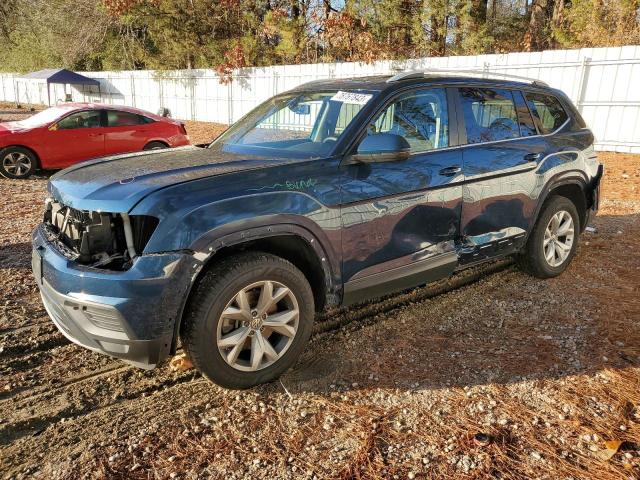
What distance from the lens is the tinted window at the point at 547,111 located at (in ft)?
15.9

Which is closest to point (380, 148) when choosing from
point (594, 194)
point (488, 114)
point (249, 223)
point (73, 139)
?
point (249, 223)

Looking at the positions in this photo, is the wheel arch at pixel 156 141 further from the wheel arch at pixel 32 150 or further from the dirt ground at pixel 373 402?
the dirt ground at pixel 373 402

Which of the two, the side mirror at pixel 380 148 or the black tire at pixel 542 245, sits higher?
the side mirror at pixel 380 148

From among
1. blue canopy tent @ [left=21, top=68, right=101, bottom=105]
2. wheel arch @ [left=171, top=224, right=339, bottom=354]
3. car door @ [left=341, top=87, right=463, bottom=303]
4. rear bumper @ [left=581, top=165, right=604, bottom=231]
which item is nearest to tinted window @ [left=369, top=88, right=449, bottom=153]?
car door @ [left=341, top=87, right=463, bottom=303]

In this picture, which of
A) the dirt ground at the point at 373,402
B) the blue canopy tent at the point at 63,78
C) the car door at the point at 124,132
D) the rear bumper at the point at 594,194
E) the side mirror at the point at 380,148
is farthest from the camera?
the blue canopy tent at the point at 63,78

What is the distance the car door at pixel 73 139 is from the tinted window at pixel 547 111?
28.8 feet

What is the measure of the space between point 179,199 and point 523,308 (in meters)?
3.11

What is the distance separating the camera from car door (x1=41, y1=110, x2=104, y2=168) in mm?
10312

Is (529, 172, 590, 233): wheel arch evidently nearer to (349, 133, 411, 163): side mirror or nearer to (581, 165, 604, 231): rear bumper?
(581, 165, 604, 231): rear bumper

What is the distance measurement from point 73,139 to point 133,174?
833 cm

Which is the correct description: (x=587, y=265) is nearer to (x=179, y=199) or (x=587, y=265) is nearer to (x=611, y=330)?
(x=611, y=330)

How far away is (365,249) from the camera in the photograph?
3516 millimetres

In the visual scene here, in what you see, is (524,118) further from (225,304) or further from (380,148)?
(225,304)

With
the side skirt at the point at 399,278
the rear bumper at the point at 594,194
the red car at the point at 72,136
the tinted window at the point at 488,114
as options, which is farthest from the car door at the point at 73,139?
the rear bumper at the point at 594,194
